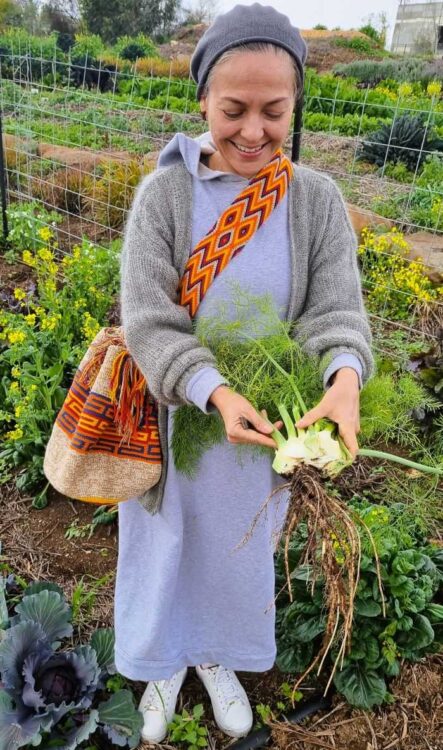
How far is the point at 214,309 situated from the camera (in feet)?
5.09

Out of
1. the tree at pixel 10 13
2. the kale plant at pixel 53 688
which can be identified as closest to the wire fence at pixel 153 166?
the kale plant at pixel 53 688

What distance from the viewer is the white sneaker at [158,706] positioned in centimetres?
204

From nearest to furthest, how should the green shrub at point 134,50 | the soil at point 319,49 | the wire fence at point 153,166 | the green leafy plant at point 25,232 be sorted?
the wire fence at point 153,166
the green leafy plant at point 25,232
the soil at point 319,49
the green shrub at point 134,50

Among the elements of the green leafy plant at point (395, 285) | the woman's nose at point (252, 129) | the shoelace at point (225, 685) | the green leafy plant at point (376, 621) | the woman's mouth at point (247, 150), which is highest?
the woman's nose at point (252, 129)

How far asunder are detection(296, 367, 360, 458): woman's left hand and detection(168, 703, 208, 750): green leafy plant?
1.22 m

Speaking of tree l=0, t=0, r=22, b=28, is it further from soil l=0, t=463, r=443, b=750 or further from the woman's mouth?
the woman's mouth

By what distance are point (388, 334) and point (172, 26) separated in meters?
31.8

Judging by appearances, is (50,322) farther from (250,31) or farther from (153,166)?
(153,166)

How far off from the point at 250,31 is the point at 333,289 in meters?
0.59

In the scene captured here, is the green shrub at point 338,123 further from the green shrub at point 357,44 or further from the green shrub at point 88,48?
the green shrub at point 357,44

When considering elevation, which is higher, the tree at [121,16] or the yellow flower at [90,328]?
the tree at [121,16]

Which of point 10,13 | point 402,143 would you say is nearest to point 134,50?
point 10,13

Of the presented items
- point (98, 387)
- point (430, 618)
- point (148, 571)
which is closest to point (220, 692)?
point (148, 571)

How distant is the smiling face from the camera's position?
1365mm
